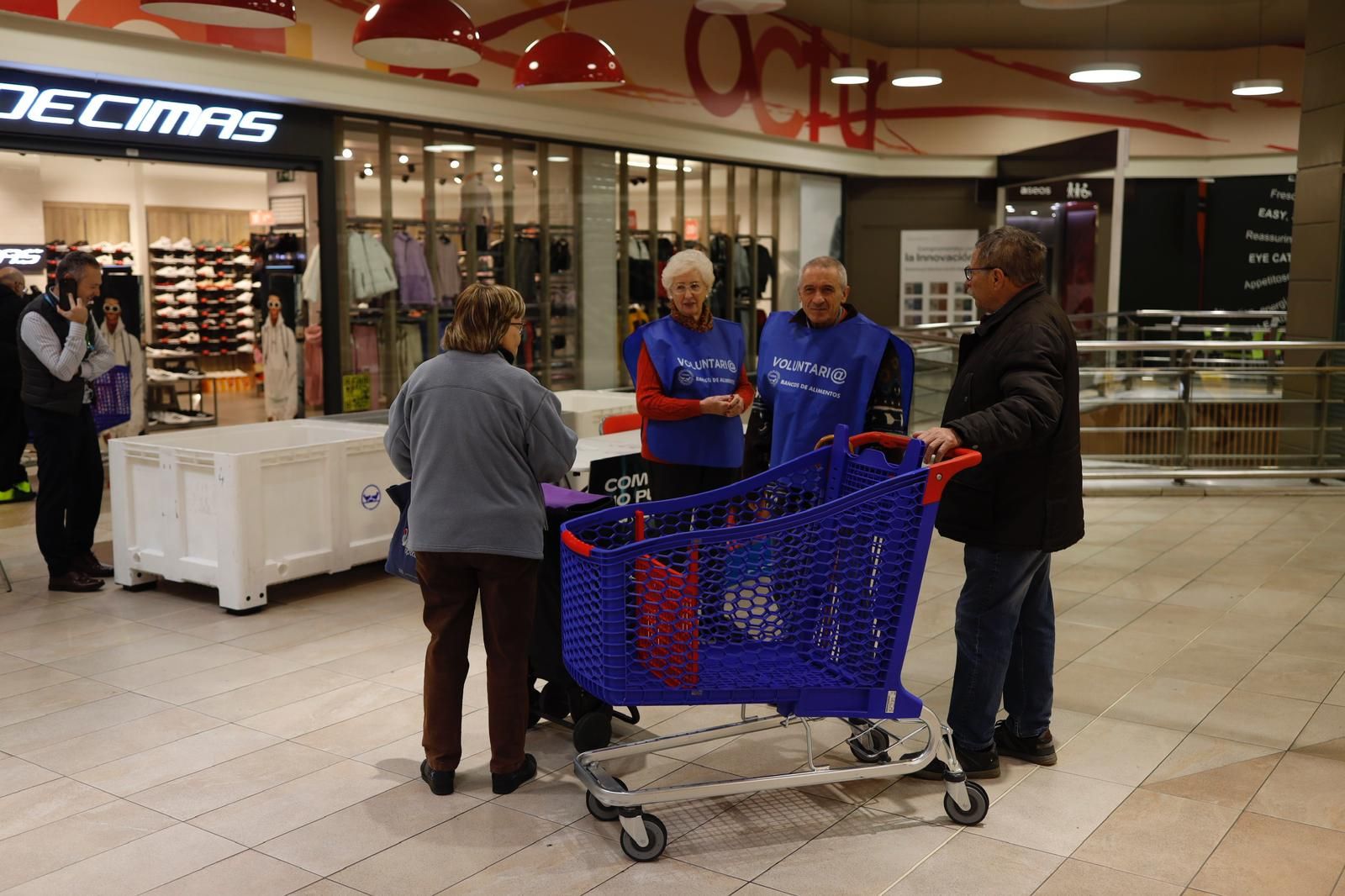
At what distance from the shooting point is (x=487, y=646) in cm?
359

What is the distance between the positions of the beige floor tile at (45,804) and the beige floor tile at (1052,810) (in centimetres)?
265

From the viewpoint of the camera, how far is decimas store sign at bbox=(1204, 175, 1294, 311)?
16844 mm

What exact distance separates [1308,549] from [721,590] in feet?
17.7

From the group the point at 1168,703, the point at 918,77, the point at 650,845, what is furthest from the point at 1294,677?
the point at 918,77

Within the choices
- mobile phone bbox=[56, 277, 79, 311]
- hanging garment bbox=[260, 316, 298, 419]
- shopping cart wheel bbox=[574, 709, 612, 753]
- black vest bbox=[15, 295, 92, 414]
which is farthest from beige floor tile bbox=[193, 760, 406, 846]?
hanging garment bbox=[260, 316, 298, 419]

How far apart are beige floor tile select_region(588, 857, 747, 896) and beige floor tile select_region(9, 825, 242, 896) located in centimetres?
106

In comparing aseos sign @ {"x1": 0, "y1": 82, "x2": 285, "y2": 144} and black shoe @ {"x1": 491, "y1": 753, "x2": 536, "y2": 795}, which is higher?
aseos sign @ {"x1": 0, "y1": 82, "x2": 285, "y2": 144}

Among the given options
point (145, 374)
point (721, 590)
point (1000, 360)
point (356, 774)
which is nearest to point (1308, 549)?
point (1000, 360)

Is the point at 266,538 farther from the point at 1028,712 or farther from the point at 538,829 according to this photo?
the point at 1028,712

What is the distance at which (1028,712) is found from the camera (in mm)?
3865

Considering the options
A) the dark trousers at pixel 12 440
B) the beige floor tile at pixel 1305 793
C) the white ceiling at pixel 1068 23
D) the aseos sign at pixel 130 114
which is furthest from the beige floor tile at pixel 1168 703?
the white ceiling at pixel 1068 23

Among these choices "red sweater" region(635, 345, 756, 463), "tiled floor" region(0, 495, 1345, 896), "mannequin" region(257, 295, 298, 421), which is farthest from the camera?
"mannequin" region(257, 295, 298, 421)

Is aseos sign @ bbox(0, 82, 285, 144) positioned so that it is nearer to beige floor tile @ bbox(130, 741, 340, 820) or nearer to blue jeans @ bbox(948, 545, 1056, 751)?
beige floor tile @ bbox(130, 741, 340, 820)

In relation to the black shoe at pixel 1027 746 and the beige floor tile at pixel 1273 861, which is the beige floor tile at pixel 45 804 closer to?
the black shoe at pixel 1027 746
